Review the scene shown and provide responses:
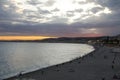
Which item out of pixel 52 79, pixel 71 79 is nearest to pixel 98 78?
pixel 71 79

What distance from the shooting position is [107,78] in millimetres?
27531

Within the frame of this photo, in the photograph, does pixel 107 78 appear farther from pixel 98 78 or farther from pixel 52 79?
pixel 52 79

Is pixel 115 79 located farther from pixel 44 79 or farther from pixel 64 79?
pixel 44 79

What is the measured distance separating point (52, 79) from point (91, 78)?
180 inches

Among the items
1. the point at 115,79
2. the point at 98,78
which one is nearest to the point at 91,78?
the point at 98,78

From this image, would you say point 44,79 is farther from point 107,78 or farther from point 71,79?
point 107,78

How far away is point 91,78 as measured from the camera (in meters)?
27.9

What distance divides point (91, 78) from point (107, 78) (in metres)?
1.84

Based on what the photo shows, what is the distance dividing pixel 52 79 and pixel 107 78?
20.8 ft

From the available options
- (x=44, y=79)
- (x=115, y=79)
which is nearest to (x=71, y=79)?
(x=44, y=79)

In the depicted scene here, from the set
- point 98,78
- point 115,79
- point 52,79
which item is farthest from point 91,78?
point 52,79

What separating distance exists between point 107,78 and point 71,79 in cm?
416

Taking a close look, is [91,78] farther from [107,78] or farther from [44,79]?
[44,79]

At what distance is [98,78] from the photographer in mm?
27797
